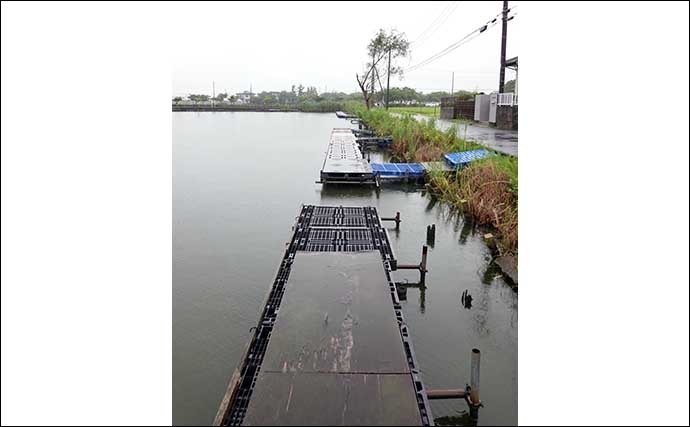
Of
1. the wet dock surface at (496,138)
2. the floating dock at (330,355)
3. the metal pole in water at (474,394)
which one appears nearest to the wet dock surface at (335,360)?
the floating dock at (330,355)

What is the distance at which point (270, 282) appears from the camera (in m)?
4.50

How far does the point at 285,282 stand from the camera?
12.2ft

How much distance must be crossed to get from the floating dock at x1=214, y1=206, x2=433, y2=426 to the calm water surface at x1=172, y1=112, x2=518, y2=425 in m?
0.51

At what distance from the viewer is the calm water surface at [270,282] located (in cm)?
314

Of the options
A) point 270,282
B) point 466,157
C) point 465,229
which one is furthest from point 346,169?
point 270,282

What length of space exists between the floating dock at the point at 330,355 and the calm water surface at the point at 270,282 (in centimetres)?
51

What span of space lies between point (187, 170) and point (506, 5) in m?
7.89

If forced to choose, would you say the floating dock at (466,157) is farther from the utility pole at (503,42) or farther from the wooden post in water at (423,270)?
the wooden post in water at (423,270)

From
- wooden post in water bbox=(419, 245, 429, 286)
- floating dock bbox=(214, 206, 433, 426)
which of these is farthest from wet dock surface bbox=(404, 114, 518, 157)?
floating dock bbox=(214, 206, 433, 426)

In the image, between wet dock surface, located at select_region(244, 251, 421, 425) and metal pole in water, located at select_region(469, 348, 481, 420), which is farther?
metal pole in water, located at select_region(469, 348, 481, 420)

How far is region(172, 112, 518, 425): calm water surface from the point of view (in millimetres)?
3137

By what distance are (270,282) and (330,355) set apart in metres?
2.05

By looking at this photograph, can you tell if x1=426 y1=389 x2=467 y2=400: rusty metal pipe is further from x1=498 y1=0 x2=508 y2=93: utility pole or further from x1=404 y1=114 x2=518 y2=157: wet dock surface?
x1=498 y1=0 x2=508 y2=93: utility pole

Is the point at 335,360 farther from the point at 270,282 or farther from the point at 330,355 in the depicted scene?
the point at 270,282
